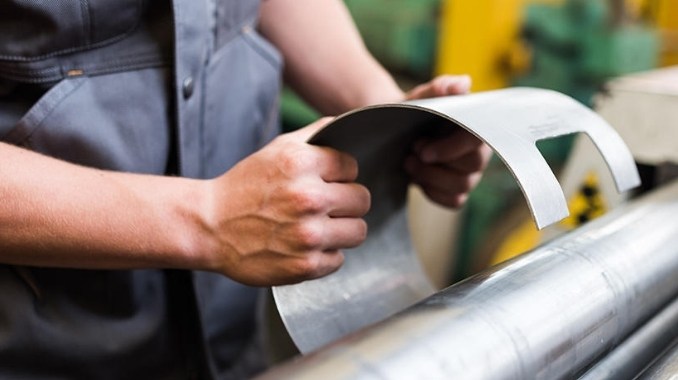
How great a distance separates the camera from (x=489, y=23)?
5.32 feet

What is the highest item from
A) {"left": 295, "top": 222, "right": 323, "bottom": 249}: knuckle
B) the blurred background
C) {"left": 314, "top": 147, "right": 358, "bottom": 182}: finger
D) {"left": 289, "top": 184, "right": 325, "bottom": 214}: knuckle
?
{"left": 314, "top": 147, "right": 358, "bottom": 182}: finger

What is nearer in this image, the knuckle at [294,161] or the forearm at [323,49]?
the knuckle at [294,161]

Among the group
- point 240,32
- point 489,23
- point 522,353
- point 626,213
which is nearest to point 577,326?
point 522,353

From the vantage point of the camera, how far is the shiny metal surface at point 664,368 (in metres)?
0.45

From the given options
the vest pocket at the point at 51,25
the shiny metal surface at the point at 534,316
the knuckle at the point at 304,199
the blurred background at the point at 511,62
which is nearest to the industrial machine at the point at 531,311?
the shiny metal surface at the point at 534,316

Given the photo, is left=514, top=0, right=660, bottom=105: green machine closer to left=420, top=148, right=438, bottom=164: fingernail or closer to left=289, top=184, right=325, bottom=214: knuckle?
left=420, top=148, right=438, bottom=164: fingernail

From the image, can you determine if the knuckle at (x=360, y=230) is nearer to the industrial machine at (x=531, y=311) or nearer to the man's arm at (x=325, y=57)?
the industrial machine at (x=531, y=311)

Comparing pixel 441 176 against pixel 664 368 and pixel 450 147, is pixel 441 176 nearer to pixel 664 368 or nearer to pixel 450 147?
pixel 450 147

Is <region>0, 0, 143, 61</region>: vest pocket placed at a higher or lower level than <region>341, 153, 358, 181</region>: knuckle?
higher

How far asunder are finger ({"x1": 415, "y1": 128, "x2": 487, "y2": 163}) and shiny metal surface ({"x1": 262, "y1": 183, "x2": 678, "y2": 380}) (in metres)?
0.14

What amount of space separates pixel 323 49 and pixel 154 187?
0.40 metres

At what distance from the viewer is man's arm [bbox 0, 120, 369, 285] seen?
497mm

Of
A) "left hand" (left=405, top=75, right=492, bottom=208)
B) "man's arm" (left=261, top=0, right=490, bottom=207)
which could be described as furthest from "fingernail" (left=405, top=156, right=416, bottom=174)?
"man's arm" (left=261, top=0, right=490, bottom=207)

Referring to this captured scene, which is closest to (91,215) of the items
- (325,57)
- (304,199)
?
(304,199)
